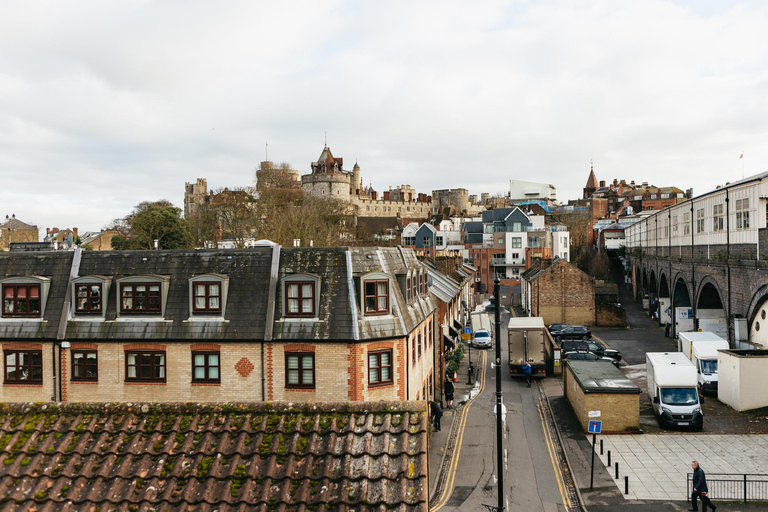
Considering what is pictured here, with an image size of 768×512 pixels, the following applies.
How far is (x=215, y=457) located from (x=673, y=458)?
19668mm

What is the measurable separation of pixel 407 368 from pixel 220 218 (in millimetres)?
56376

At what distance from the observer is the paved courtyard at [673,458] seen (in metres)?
18.1

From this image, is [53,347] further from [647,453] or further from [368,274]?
[647,453]

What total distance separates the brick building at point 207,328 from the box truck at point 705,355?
1661 cm

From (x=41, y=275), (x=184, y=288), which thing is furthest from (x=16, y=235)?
(x=184, y=288)

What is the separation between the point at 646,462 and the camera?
20125mm

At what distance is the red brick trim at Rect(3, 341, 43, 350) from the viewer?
2119 centimetres

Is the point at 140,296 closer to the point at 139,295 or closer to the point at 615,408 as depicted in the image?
the point at 139,295

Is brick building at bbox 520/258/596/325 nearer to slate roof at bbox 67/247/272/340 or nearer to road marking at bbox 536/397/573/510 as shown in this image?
road marking at bbox 536/397/573/510

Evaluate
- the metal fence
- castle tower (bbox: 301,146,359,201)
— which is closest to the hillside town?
the metal fence

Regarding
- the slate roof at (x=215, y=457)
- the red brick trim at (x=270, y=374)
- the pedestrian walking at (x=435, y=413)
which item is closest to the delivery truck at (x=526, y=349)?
the pedestrian walking at (x=435, y=413)

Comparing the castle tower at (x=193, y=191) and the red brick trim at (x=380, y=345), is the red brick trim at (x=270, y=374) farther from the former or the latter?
the castle tower at (x=193, y=191)

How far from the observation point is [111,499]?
18.7 ft

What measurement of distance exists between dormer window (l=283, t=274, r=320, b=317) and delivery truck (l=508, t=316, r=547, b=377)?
53.5 feet
